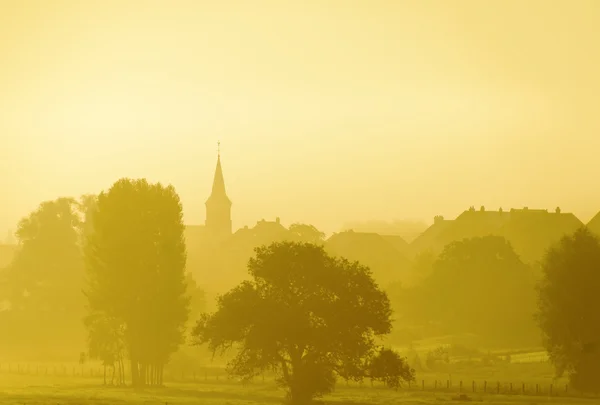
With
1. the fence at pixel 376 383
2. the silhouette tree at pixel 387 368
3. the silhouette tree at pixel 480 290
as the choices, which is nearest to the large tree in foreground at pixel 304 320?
the silhouette tree at pixel 387 368

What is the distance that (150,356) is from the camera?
90.7m

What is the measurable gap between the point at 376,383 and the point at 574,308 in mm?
17310

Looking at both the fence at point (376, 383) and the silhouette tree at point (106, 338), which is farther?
the silhouette tree at point (106, 338)

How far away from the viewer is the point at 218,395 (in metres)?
78.8

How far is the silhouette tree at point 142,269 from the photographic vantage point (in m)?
91.6

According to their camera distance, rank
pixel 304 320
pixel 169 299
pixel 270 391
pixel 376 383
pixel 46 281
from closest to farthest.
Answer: pixel 304 320 < pixel 270 391 < pixel 376 383 < pixel 169 299 < pixel 46 281

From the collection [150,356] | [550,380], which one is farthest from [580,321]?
[150,356]

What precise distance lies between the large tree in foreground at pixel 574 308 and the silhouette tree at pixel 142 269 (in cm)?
3245

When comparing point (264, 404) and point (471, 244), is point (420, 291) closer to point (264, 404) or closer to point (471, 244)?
point (471, 244)

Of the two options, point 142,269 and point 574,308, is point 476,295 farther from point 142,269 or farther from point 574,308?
point 142,269

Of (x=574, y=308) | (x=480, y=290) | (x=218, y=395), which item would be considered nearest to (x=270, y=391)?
(x=218, y=395)

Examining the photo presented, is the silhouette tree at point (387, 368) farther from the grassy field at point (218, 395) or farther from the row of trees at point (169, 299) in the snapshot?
the grassy field at point (218, 395)

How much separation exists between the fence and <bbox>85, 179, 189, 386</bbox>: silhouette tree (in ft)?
18.7

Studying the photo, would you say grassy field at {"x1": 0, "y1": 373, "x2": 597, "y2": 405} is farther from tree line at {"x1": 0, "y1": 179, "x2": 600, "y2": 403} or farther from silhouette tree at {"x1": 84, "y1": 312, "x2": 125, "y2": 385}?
silhouette tree at {"x1": 84, "y1": 312, "x2": 125, "y2": 385}
